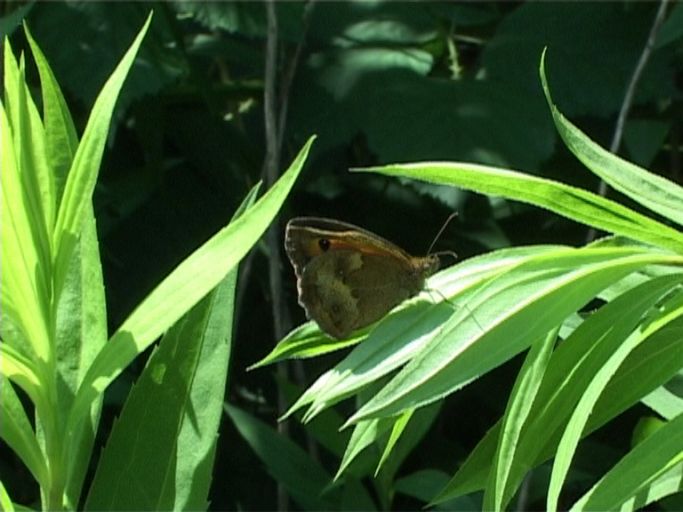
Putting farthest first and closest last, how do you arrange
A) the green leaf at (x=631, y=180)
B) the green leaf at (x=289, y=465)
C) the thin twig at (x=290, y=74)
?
the thin twig at (x=290, y=74) → the green leaf at (x=289, y=465) → the green leaf at (x=631, y=180)

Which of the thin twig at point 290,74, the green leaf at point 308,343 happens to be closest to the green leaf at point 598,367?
the green leaf at point 308,343

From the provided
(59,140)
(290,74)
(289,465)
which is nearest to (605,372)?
(59,140)

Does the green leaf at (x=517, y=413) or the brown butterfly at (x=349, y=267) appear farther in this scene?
the brown butterfly at (x=349, y=267)

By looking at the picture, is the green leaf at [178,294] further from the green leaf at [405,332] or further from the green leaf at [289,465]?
the green leaf at [289,465]

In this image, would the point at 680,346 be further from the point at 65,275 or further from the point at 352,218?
the point at 352,218

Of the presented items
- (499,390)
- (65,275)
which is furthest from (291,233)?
(499,390)

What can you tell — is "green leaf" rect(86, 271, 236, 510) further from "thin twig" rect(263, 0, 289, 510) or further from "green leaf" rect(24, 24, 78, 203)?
"thin twig" rect(263, 0, 289, 510)
